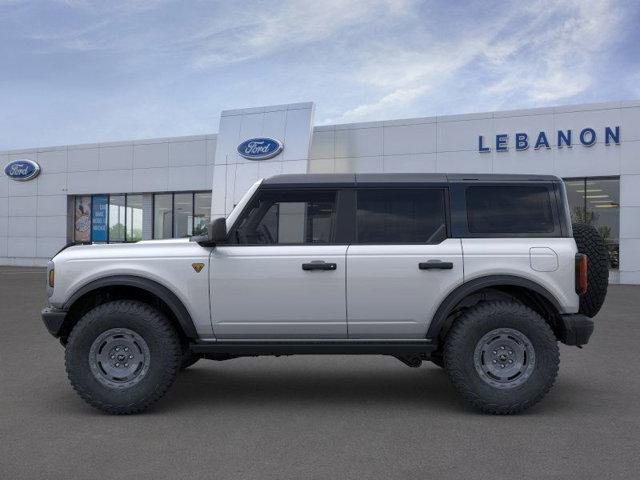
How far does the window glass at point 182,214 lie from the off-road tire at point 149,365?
2390 cm

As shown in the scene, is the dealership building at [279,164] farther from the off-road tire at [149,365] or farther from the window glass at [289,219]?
the off-road tire at [149,365]

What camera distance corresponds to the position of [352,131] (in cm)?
2506

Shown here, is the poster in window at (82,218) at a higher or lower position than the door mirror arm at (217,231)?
higher

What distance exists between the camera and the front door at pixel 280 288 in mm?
5117

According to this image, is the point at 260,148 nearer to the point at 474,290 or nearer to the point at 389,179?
the point at 389,179

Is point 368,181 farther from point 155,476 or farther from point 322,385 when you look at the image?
point 155,476

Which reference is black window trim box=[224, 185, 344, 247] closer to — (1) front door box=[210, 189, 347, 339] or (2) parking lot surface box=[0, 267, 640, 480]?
(1) front door box=[210, 189, 347, 339]

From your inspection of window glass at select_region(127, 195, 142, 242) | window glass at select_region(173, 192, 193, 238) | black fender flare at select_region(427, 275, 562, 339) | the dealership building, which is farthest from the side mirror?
window glass at select_region(127, 195, 142, 242)

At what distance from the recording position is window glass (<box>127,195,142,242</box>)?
3011 cm

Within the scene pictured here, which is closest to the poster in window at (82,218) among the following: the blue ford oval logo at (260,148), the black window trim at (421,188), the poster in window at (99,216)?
the poster in window at (99,216)

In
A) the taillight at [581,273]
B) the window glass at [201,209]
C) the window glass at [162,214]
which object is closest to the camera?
the taillight at [581,273]

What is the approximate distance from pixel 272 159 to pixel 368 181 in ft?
64.5

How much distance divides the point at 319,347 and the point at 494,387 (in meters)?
1.42

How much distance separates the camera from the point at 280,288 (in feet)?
16.8
